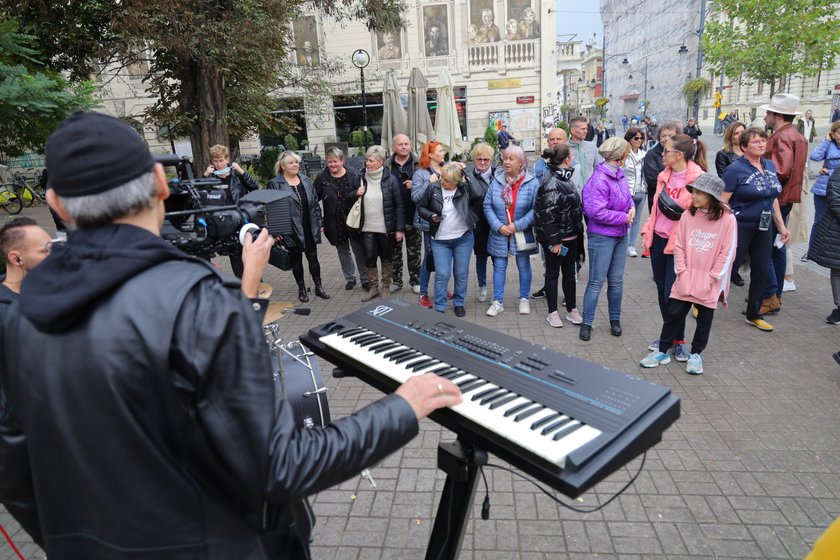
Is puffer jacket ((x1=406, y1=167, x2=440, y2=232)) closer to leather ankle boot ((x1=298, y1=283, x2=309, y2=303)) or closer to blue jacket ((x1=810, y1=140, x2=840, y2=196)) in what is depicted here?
leather ankle boot ((x1=298, y1=283, x2=309, y2=303))

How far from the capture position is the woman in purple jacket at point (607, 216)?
17.3ft

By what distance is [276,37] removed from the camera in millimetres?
10789

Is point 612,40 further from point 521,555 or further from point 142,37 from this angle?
point 521,555

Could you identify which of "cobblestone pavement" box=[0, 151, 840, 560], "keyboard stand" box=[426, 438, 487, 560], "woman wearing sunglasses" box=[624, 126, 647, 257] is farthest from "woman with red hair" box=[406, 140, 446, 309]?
"keyboard stand" box=[426, 438, 487, 560]

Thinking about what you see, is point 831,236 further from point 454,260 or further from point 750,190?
point 454,260

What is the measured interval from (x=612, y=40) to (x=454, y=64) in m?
71.1

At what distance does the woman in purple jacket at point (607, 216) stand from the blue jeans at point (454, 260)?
1.46 metres

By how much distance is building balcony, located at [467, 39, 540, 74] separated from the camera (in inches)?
989

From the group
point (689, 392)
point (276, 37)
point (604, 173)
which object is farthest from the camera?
point (276, 37)

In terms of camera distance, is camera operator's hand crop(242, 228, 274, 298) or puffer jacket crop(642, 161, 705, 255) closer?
camera operator's hand crop(242, 228, 274, 298)

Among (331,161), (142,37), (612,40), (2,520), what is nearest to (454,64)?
(142,37)

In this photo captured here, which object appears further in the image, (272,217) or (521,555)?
(272,217)

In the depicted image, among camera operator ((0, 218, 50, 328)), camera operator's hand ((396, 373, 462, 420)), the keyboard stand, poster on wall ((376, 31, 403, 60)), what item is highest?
poster on wall ((376, 31, 403, 60))

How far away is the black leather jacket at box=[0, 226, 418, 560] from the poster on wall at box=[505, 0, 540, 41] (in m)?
26.8
